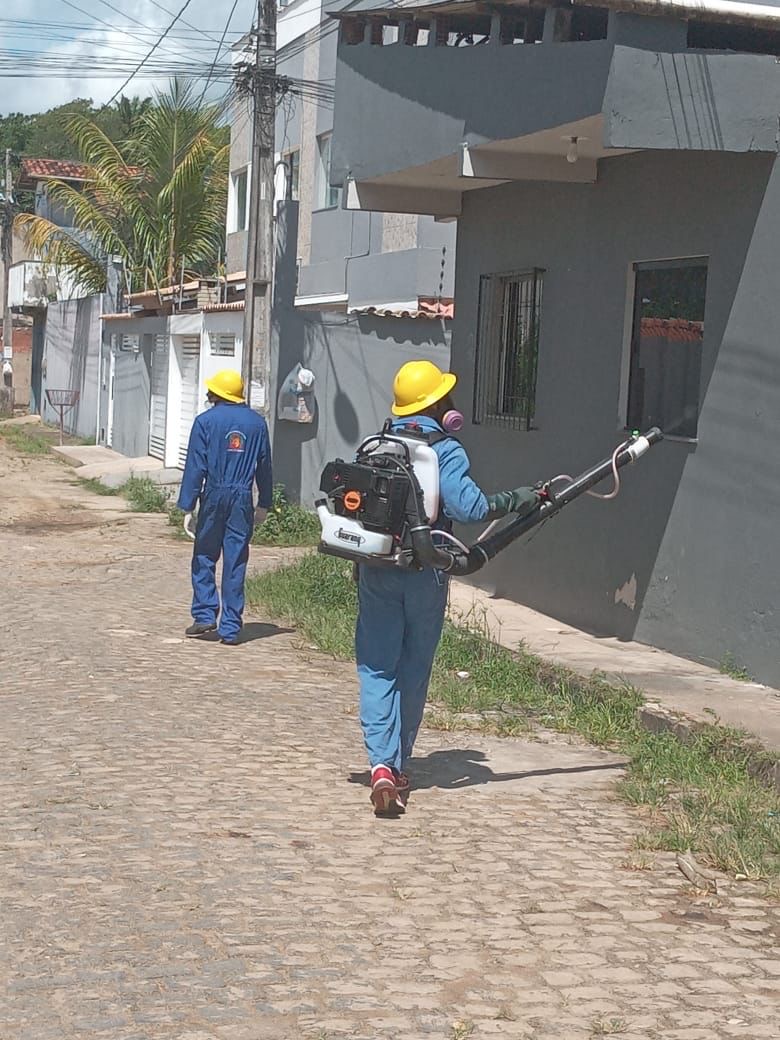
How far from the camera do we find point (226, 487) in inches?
398

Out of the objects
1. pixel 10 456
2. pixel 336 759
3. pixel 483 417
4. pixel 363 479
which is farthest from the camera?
pixel 10 456

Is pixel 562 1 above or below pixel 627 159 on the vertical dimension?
above

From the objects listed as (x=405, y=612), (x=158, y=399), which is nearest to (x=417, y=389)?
(x=405, y=612)

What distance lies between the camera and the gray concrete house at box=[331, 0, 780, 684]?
8383 mm

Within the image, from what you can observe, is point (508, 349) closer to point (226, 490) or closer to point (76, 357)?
point (226, 490)

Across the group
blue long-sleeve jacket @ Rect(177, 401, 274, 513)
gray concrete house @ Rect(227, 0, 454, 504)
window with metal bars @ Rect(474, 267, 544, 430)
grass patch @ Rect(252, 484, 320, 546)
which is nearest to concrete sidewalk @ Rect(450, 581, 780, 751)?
window with metal bars @ Rect(474, 267, 544, 430)

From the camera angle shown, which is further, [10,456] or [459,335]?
[10,456]

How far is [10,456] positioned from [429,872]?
24.3 metres

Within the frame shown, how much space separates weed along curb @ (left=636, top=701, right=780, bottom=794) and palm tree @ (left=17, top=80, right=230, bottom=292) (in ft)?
63.9

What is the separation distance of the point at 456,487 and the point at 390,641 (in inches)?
27.5

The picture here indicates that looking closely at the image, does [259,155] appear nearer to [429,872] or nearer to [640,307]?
[640,307]

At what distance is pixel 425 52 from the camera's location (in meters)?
10.7

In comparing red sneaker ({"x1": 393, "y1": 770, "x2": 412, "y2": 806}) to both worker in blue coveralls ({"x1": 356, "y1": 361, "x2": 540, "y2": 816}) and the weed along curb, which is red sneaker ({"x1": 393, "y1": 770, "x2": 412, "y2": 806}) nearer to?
worker in blue coveralls ({"x1": 356, "y1": 361, "x2": 540, "y2": 816})

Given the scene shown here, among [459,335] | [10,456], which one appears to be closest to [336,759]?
[459,335]
